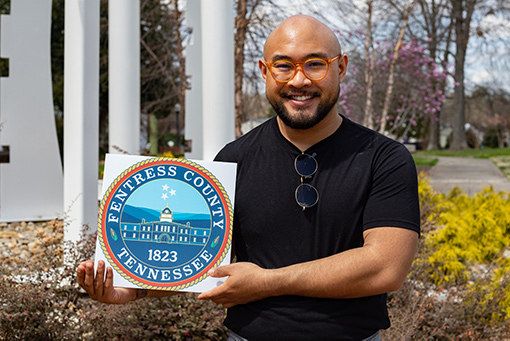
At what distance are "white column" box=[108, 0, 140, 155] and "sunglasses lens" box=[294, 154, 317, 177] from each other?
552cm

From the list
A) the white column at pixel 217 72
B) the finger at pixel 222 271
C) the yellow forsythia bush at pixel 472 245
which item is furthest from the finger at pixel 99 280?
the white column at pixel 217 72

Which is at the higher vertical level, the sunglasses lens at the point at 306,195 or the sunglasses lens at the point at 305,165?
the sunglasses lens at the point at 305,165

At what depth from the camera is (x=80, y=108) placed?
484cm

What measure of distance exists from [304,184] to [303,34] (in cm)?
44

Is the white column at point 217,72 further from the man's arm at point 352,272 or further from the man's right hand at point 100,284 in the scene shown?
the man's arm at point 352,272

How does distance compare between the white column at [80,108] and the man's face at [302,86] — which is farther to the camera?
the white column at [80,108]

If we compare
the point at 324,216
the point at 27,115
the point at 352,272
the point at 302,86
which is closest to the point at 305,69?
the point at 302,86

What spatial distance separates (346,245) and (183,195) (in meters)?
0.54

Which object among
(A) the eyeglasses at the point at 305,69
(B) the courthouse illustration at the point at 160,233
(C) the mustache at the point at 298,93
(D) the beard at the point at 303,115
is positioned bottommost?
(B) the courthouse illustration at the point at 160,233

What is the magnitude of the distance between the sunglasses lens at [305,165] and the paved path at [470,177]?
11269mm

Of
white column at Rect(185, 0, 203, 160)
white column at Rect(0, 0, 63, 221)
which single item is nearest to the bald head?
white column at Rect(185, 0, 203, 160)

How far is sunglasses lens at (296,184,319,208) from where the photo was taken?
1.69 metres

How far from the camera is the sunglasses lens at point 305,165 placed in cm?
172

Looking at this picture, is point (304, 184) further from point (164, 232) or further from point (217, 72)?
point (217, 72)
